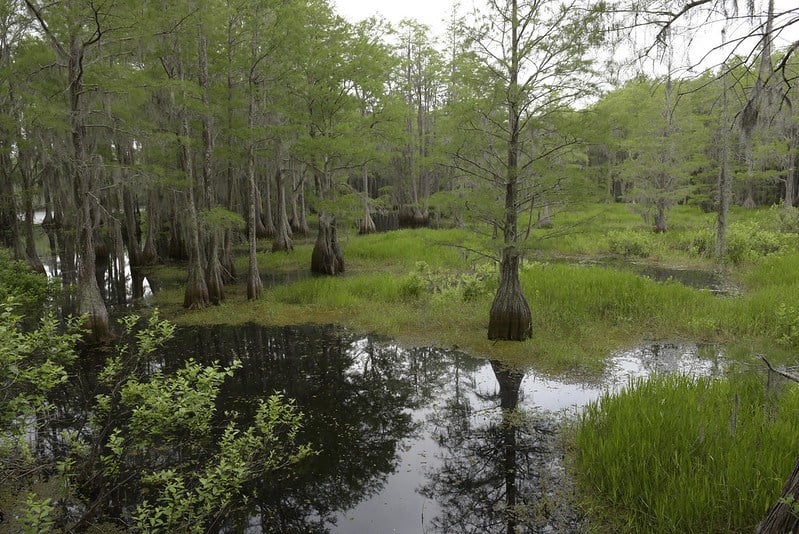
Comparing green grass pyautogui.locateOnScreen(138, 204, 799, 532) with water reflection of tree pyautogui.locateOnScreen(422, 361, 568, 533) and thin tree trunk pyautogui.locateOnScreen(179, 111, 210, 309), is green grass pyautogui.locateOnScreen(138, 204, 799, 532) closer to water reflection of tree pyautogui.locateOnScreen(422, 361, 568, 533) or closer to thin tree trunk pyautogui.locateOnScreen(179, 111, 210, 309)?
thin tree trunk pyautogui.locateOnScreen(179, 111, 210, 309)

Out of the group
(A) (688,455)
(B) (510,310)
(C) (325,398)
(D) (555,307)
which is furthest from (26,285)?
(A) (688,455)

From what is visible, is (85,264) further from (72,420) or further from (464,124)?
(464,124)

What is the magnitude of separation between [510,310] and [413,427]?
362 cm

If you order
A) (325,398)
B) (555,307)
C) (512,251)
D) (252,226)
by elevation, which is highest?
(252,226)

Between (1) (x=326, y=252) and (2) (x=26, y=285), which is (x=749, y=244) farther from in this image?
(2) (x=26, y=285)

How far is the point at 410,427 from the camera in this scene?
21.5 ft

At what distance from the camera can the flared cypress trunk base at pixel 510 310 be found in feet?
29.9

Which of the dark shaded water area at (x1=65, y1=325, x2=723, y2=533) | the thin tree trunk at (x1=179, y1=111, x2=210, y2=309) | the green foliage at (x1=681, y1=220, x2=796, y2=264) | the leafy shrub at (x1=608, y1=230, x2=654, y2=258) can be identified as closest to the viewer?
the dark shaded water area at (x1=65, y1=325, x2=723, y2=533)

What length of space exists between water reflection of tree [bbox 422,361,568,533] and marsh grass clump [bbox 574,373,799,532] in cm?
54

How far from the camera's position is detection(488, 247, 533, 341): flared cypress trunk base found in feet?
29.9

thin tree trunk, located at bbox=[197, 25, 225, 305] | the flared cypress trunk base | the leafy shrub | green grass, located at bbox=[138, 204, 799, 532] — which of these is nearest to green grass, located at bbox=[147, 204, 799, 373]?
green grass, located at bbox=[138, 204, 799, 532]

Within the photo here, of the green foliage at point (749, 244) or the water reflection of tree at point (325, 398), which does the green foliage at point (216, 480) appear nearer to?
the water reflection of tree at point (325, 398)

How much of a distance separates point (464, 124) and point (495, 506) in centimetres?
652

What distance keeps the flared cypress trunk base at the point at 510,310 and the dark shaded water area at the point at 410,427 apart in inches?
35.8
